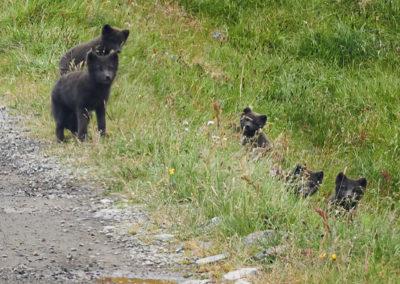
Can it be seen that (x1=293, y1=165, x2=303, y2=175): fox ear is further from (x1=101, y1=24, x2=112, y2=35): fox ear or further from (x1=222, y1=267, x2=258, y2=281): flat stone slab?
(x1=101, y1=24, x2=112, y2=35): fox ear

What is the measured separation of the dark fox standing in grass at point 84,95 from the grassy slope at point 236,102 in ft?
0.95

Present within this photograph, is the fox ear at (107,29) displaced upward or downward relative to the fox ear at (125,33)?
upward

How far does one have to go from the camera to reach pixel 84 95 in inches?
336

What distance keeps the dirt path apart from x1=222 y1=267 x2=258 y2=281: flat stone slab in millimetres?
355

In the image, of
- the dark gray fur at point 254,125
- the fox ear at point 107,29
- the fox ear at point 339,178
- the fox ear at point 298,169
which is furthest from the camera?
the fox ear at point 107,29

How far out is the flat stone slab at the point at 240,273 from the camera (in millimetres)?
4832

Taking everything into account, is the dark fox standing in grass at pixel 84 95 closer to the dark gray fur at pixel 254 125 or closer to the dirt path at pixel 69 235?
the dirt path at pixel 69 235

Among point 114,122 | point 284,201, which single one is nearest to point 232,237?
point 284,201

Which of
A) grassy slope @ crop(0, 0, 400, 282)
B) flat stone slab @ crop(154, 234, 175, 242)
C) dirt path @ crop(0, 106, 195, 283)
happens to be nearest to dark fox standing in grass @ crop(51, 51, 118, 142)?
grassy slope @ crop(0, 0, 400, 282)

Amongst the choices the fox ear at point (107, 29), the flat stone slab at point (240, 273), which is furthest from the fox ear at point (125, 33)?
Answer: the flat stone slab at point (240, 273)

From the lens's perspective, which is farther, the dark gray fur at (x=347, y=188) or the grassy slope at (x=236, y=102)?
the dark gray fur at (x=347, y=188)

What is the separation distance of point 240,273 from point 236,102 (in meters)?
5.93

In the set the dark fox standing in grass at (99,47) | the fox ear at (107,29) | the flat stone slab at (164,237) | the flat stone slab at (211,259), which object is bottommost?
the flat stone slab at (164,237)

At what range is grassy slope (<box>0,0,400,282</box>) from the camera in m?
5.58
